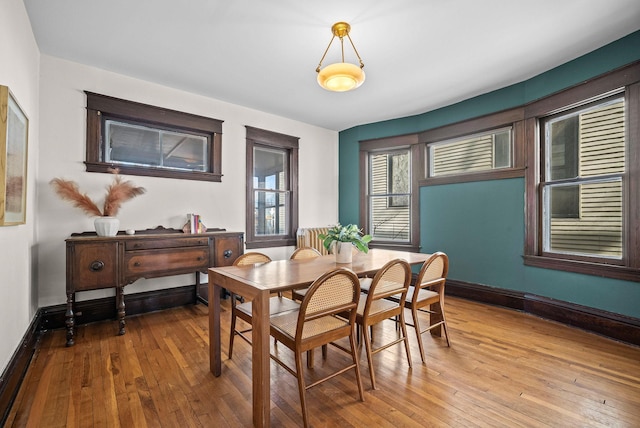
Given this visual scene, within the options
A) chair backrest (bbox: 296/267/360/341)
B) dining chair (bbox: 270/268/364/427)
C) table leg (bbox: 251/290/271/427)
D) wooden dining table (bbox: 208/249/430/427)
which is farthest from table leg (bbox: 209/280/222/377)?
chair backrest (bbox: 296/267/360/341)

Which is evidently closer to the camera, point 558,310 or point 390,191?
point 558,310

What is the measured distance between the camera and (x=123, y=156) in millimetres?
3432

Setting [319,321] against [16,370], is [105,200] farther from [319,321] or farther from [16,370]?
[319,321]

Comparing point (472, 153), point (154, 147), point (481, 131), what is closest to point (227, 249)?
point (154, 147)

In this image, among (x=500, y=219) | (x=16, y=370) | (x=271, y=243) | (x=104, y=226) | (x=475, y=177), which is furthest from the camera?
(x=271, y=243)

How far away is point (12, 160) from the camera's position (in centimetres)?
185

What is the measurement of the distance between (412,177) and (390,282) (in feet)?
9.84

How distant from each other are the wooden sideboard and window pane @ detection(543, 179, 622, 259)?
3.78m

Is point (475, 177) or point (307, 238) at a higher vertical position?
point (475, 177)

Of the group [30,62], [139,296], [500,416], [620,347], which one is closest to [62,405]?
[139,296]

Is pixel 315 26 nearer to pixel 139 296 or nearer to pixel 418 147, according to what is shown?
pixel 418 147

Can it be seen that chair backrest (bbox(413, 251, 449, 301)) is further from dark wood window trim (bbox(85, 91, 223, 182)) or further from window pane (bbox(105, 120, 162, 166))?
window pane (bbox(105, 120, 162, 166))

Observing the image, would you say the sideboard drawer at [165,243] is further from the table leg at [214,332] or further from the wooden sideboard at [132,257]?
the table leg at [214,332]

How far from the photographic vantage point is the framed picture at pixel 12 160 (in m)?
1.60
